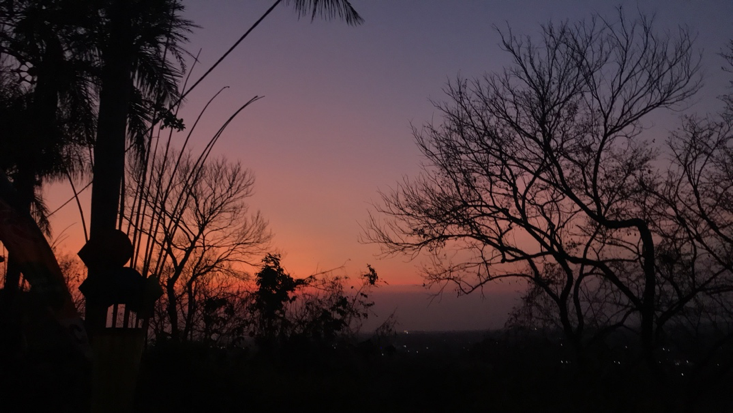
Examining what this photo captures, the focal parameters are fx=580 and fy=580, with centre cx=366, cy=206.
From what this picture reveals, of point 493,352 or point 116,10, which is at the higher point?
point 116,10

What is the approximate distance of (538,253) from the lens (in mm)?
11977

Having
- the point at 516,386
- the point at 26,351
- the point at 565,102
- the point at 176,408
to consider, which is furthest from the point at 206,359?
the point at 565,102

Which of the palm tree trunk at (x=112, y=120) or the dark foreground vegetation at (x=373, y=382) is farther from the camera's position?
the palm tree trunk at (x=112, y=120)

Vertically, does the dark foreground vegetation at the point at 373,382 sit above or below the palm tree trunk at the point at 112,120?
below

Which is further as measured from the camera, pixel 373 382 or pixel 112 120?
pixel 373 382

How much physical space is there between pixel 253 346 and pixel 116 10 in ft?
24.3

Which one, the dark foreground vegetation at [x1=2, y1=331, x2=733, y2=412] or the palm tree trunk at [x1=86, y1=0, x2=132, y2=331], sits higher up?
the palm tree trunk at [x1=86, y1=0, x2=132, y2=331]

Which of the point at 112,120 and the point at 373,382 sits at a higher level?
the point at 112,120

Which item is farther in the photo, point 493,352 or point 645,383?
point 493,352

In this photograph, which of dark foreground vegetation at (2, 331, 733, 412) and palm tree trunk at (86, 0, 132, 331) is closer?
dark foreground vegetation at (2, 331, 733, 412)

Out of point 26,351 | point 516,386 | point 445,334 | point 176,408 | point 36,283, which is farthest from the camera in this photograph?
point 445,334

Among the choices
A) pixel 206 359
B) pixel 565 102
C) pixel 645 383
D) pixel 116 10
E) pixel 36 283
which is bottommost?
pixel 645 383

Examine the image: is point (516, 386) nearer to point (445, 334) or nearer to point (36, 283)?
point (36, 283)

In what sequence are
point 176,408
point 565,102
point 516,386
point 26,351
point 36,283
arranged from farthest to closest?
point 565,102, point 516,386, point 176,408, point 26,351, point 36,283
